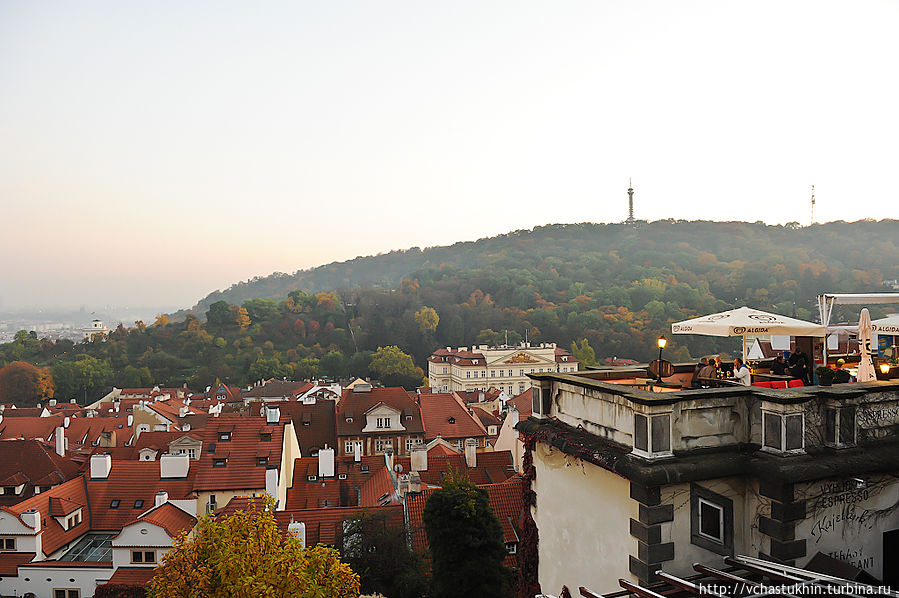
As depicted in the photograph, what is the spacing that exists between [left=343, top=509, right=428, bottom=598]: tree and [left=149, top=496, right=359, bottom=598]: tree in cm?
409

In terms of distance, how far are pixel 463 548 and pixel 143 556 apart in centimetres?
1303

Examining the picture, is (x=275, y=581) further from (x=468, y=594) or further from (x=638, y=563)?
(x=638, y=563)

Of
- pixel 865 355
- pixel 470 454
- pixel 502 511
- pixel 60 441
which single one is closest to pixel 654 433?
pixel 865 355

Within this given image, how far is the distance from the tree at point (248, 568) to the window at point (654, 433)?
29.5 feet

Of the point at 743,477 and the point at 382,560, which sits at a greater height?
the point at 743,477

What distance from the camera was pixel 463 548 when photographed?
16.8 metres

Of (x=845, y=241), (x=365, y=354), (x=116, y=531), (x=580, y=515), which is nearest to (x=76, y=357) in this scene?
(x=365, y=354)

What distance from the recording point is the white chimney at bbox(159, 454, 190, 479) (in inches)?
1096

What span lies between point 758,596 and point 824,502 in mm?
2859

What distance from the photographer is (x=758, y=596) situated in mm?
5109

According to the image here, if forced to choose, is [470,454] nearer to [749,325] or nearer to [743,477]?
[749,325]

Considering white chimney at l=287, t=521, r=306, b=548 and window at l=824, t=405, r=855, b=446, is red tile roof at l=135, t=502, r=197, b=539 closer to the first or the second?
white chimney at l=287, t=521, r=306, b=548

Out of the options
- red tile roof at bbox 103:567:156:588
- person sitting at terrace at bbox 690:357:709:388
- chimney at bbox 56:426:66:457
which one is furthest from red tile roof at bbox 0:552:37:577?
person sitting at terrace at bbox 690:357:709:388

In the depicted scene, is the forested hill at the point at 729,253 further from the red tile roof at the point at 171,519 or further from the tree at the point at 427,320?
the red tile roof at the point at 171,519
